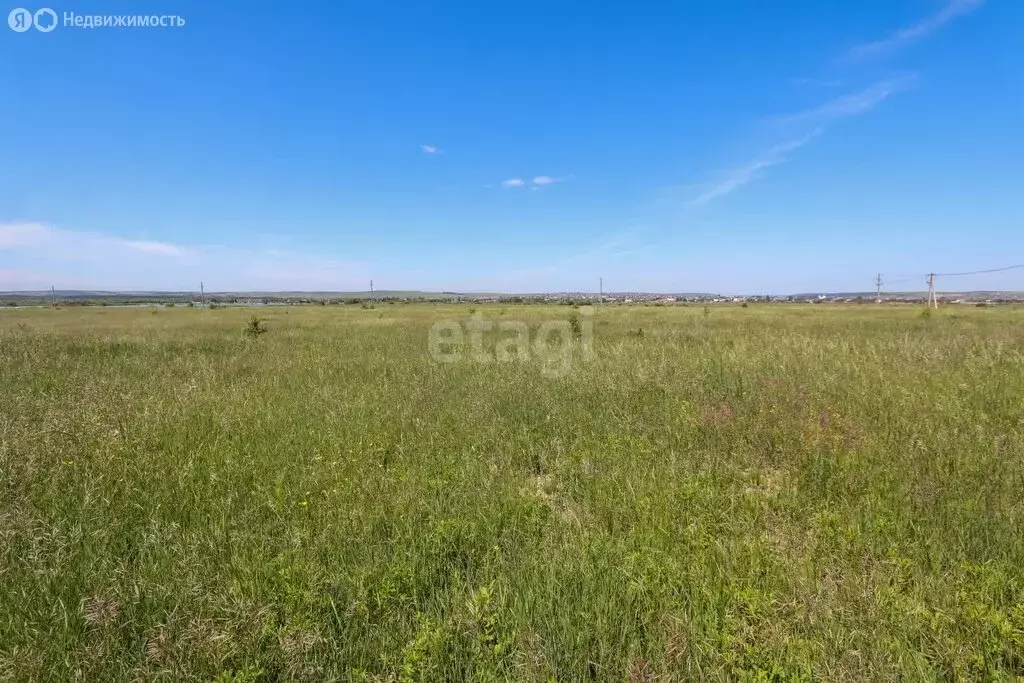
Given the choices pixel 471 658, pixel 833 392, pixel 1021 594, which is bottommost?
pixel 471 658

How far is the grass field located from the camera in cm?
225

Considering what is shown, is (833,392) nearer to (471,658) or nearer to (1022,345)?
(471,658)

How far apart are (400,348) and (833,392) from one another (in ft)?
37.7

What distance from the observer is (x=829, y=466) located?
4359 millimetres

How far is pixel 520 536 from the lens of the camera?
332cm

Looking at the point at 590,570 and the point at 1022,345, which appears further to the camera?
the point at 1022,345

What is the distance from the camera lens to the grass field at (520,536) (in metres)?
2.25

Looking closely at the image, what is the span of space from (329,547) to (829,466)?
4.71 metres

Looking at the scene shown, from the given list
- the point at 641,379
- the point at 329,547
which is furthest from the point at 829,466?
the point at 329,547

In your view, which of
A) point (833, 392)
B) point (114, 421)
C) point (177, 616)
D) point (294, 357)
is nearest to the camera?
point (177, 616)

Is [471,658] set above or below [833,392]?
below

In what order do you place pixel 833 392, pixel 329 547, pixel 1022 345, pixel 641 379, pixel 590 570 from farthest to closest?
pixel 1022 345, pixel 641 379, pixel 833 392, pixel 329 547, pixel 590 570

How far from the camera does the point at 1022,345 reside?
11141mm

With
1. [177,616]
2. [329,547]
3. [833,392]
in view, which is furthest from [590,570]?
[833,392]
